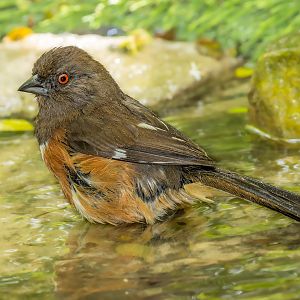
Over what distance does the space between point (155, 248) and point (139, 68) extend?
428 cm

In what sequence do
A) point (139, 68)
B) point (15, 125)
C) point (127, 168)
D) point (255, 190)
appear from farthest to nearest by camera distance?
point (139, 68) < point (15, 125) < point (127, 168) < point (255, 190)

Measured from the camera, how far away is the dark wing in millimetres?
4625

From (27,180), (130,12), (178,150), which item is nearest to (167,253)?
(178,150)

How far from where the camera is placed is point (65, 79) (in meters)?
5.20

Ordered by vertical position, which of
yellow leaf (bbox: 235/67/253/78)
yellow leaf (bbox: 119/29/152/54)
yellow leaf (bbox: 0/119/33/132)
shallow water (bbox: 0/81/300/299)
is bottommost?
shallow water (bbox: 0/81/300/299)

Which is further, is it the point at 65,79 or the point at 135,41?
the point at 135,41

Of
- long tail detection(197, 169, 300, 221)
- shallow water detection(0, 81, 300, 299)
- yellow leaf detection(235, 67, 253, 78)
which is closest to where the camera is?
shallow water detection(0, 81, 300, 299)

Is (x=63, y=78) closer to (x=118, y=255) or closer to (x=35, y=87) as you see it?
(x=35, y=87)

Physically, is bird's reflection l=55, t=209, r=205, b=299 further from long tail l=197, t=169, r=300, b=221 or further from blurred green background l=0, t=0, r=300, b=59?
blurred green background l=0, t=0, r=300, b=59

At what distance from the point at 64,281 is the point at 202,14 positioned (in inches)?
220

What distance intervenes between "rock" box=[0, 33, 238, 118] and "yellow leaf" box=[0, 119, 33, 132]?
42cm

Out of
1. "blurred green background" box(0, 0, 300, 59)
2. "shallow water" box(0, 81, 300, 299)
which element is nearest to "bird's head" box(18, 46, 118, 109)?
"shallow water" box(0, 81, 300, 299)

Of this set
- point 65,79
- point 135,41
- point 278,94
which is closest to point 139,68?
point 135,41

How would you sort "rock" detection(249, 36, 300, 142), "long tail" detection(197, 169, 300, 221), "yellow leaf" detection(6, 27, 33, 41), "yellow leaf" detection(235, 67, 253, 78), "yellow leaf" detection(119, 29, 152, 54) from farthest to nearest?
"yellow leaf" detection(6, 27, 33, 41), "yellow leaf" detection(235, 67, 253, 78), "yellow leaf" detection(119, 29, 152, 54), "rock" detection(249, 36, 300, 142), "long tail" detection(197, 169, 300, 221)
